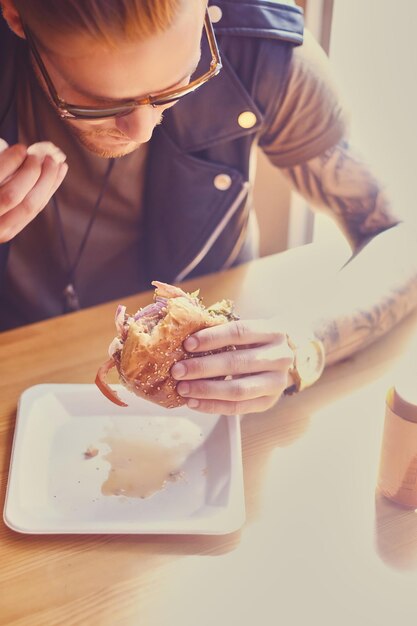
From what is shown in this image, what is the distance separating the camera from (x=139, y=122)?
1.01 metres

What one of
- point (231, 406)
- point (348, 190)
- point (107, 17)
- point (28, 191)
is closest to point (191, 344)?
point (231, 406)

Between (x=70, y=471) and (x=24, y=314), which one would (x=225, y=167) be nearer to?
(x=24, y=314)

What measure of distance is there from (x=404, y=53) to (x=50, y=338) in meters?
0.90

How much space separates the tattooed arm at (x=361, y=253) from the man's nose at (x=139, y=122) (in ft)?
1.56

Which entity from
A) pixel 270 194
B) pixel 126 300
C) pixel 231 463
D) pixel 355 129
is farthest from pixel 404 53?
pixel 231 463

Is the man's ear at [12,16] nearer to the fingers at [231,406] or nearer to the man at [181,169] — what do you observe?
the man at [181,169]

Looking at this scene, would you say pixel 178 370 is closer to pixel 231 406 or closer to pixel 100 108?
pixel 231 406

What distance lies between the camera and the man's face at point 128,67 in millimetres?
875

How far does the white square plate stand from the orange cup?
9.0 inches

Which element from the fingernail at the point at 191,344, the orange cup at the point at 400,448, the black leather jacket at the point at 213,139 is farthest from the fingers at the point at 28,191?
the orange cup at the point at 400,448

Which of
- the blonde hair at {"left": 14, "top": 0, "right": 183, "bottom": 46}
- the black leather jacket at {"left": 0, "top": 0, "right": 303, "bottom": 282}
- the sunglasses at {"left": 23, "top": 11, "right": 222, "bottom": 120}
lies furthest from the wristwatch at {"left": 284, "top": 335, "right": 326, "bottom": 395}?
the blonde hair at {"left": 14, "top": 0, "right": 183, "bottom": 46}

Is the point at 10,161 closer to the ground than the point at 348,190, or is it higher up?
higher up

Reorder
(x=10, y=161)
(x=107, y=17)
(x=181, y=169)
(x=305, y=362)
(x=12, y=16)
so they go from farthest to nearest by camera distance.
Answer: (x=181, y=169) < (x=305, y=362) < (x=10, y=161) < (x=12, y=16) < (x=107, y=17)

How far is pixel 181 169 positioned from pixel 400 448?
27.6 inches
